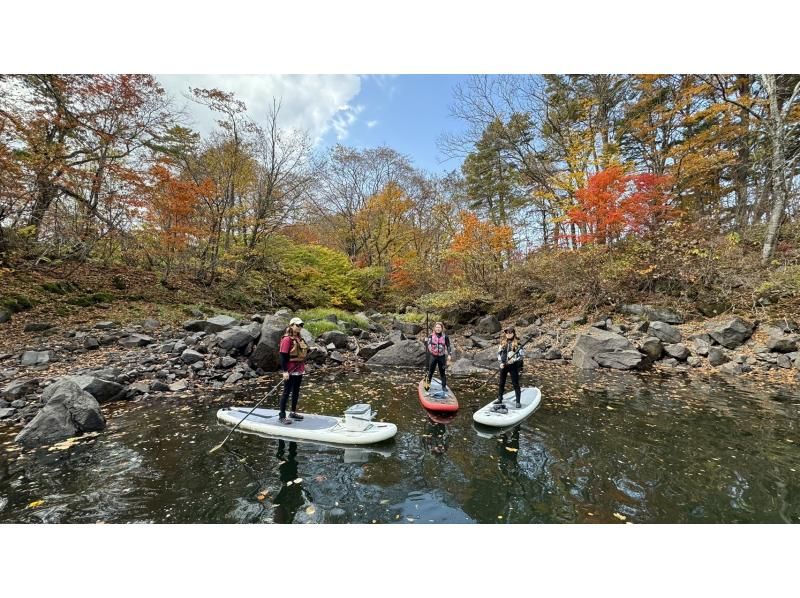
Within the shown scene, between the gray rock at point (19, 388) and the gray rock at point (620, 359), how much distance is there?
1293 cm

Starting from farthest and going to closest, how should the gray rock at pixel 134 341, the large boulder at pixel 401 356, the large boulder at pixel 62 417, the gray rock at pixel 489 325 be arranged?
1. the gray rock at pixel 489 325
2. the large boulder at pixel 401 356
3. the gray rock at pixel 134 341
4. the large boulder at pixel 62 417

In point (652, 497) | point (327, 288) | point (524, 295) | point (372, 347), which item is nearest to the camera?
point (652, 497)

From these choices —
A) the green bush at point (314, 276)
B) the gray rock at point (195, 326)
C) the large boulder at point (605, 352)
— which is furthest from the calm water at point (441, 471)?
the green bush at point (314, 276)

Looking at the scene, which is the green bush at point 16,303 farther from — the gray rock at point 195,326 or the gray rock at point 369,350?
the gray rock at point 369,350

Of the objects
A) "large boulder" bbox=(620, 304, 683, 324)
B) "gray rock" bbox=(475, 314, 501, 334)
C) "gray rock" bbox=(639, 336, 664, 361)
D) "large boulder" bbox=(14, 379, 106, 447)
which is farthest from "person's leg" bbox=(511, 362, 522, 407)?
"gray rock" bbox=(475, 314, 501, 334)

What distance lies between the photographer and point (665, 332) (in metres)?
10.9

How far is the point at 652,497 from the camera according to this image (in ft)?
12.9

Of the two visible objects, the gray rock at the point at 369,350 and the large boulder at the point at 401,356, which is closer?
the large boulder at the point at 401,356

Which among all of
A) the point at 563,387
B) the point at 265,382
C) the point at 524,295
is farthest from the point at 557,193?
the point at 265,382

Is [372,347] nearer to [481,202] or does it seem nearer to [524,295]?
[524,295]

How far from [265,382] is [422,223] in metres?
18.0

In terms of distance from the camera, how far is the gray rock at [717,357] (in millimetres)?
9375
